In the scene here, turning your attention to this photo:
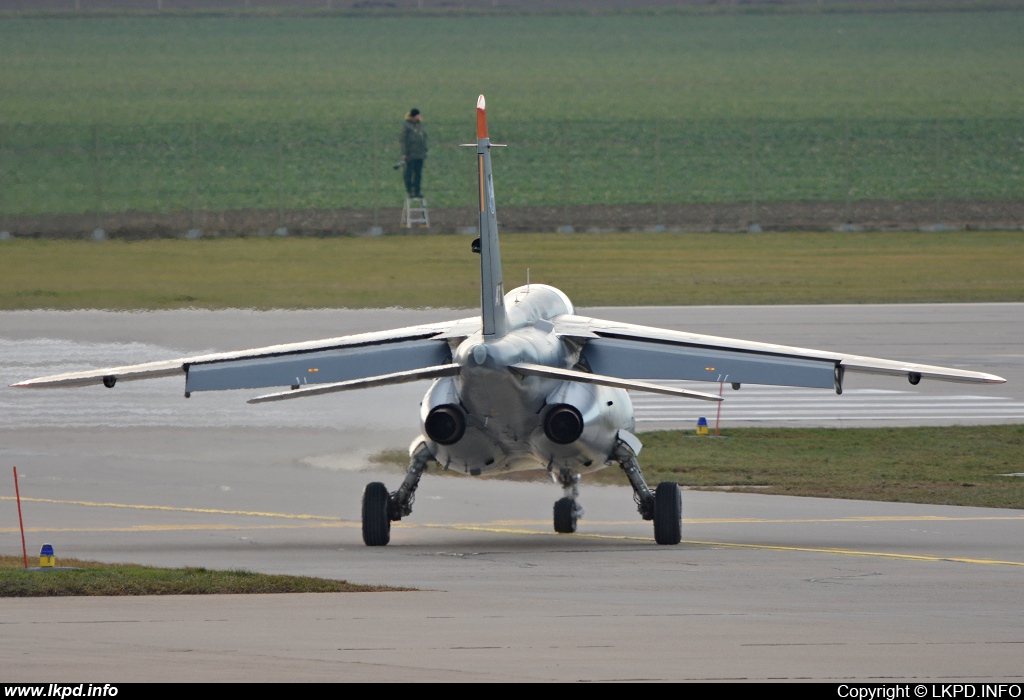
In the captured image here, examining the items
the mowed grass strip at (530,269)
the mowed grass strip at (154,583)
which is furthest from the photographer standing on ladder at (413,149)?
the mowed grass strip at (154,583)

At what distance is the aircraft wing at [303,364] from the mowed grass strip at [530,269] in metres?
18.5

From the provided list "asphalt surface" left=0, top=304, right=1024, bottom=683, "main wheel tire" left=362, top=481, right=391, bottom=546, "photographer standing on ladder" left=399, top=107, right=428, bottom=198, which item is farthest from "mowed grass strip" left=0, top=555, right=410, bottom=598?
"photographer standing on ladder" left=399, top=107, right=428, bottom=198

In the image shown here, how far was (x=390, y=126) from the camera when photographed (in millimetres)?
78125

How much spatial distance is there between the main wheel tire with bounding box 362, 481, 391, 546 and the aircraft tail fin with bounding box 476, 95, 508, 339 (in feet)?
8.03

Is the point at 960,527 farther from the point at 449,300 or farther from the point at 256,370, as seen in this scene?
the point at 449,300

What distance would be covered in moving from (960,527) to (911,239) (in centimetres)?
3256

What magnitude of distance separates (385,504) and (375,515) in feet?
0.55

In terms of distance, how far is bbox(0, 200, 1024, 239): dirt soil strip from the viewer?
165 feet

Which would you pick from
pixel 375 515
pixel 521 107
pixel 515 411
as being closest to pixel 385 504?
pixel 375 515

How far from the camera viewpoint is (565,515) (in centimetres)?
1873

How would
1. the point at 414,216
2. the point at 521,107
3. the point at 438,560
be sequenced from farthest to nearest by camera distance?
the point at 521,107
the point at 414,216
the point at 438,560

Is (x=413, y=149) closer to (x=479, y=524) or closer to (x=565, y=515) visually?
(x=479, y=524)

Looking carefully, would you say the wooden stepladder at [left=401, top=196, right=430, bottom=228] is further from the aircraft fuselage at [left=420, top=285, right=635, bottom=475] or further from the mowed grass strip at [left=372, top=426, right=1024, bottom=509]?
the aircraft fuselage at [left=420, top=285, right=635, bottom=475]

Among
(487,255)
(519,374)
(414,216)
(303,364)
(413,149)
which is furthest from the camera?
(414,216)
